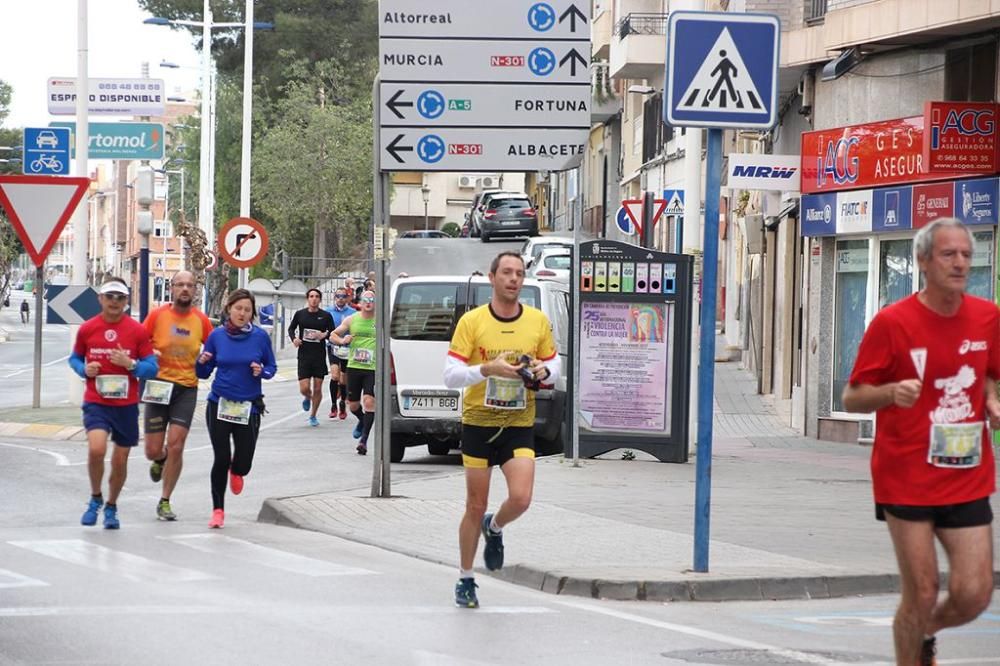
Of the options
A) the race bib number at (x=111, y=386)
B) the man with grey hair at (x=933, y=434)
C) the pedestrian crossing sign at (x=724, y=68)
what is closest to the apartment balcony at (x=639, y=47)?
the race bib number at (x=111, y=386)

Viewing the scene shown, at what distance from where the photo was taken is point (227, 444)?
47.0 feet

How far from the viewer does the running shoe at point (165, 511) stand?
47.1ft

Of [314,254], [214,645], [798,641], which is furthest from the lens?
[314,254]

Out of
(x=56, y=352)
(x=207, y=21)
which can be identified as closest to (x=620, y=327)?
(x=207, y=21)

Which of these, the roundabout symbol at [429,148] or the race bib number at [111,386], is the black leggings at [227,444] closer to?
the race bib number at [111,386]

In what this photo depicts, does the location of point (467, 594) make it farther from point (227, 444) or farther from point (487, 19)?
point (487, 19)

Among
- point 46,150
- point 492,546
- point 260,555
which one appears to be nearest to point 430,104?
point 260,555

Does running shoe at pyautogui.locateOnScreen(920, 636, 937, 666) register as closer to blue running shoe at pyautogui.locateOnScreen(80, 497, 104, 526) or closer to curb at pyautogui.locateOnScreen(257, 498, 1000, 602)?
curb at pyautogui.locateOnScreen(257, 498, 1000, 602)

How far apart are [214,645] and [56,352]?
56.2 m

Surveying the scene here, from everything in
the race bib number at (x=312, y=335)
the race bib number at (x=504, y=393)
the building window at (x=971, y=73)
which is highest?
the building window at (x=971, y=73)

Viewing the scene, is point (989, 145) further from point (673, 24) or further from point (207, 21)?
point (207, 21)

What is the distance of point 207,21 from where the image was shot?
177 feet

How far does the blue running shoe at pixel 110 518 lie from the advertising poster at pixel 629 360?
22.6 ft

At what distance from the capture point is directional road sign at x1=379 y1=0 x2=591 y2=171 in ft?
49.6
